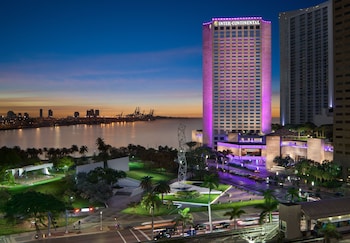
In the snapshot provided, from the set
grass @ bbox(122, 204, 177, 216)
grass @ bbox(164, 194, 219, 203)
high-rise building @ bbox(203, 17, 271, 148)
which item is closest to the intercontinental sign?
high-rise building @ bbox(203, 17, 271, 148)

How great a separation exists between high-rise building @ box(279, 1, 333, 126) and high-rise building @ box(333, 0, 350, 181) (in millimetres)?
44305

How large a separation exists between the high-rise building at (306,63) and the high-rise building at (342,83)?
1744 inches

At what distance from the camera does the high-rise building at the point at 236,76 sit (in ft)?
396

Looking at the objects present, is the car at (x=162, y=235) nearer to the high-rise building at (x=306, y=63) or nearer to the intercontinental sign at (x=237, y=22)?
the high-rise building at (x=306, y=63)

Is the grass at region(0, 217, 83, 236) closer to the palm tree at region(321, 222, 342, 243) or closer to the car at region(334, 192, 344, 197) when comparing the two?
the palm tree at region(321, 222, 342, 243)

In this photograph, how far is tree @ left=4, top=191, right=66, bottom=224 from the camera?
38.6 metres

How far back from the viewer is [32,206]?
127 feet

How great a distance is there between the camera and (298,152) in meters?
90.2

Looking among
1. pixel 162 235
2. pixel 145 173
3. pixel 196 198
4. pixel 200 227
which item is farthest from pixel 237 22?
pixel 162 235

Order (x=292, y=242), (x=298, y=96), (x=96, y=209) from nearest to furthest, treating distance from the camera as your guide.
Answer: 1. (x=292, y=242)
2. (x=96, y=209)
3. (x=298, y=96)

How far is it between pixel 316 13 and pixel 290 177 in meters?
78.5

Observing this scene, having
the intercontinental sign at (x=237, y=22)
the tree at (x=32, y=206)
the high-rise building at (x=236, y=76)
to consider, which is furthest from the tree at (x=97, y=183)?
the intercontinental sign at (x=237, y=22)

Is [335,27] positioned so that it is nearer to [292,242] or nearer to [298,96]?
[292,242]

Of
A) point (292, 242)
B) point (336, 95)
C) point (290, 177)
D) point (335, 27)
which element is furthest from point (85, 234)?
point (335, 27)
